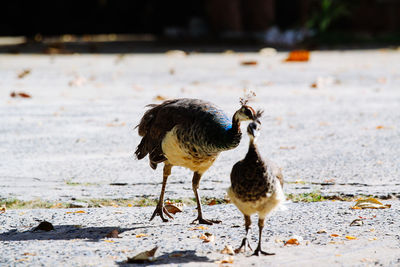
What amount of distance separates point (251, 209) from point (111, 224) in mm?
1069

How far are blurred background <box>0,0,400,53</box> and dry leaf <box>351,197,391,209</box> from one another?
12154 millimetres

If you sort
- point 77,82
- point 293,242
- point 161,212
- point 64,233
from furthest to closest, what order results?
1. point 77,82
2. point 161,212
3. point 64,233
4. point 293,242

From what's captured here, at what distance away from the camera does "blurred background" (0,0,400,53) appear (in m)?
17.7

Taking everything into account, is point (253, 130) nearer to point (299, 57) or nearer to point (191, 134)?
point (191, 134)

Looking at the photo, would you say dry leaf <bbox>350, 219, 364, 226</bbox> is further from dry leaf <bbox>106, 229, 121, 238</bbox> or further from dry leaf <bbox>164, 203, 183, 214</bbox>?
dry leaf <bbox>106, 229, 121, 238</bbox>

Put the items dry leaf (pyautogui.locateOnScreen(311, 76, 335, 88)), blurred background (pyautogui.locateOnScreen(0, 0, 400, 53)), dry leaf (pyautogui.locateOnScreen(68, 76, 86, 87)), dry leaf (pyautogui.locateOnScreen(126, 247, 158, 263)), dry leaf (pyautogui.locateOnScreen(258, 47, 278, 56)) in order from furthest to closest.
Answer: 1. blurred background (pyautogui.locateOnScreen(0, 0, 400, 53))
2. dry leaf (pyautogui.locateOnScreen(258, 47, 278, 56))
3. dry leaf (pyautogui.locateOnScreen(68, 76, 86, 87))
4. dry leaf (pyautogui.locateOnScreen(311, 76, 335, 88))
5. dry leaf (pyautogui.locateOnScreen(126, 247, 158, 263))

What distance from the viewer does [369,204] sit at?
4703 mm

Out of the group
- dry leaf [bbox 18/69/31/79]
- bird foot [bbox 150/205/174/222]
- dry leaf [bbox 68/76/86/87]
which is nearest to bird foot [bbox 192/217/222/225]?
bird foot [bbox 150/205/174/222]

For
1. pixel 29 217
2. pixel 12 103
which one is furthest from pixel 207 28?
pixel 29 217

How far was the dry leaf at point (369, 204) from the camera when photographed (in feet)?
15.4

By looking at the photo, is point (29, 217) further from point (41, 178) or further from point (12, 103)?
point (12, 103)

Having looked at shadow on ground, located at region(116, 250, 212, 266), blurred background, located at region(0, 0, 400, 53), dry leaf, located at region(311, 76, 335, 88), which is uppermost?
blurred background, located at region(0, 0, 400, 53)

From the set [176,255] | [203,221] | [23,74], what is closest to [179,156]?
[203,221]

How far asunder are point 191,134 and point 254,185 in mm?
755
